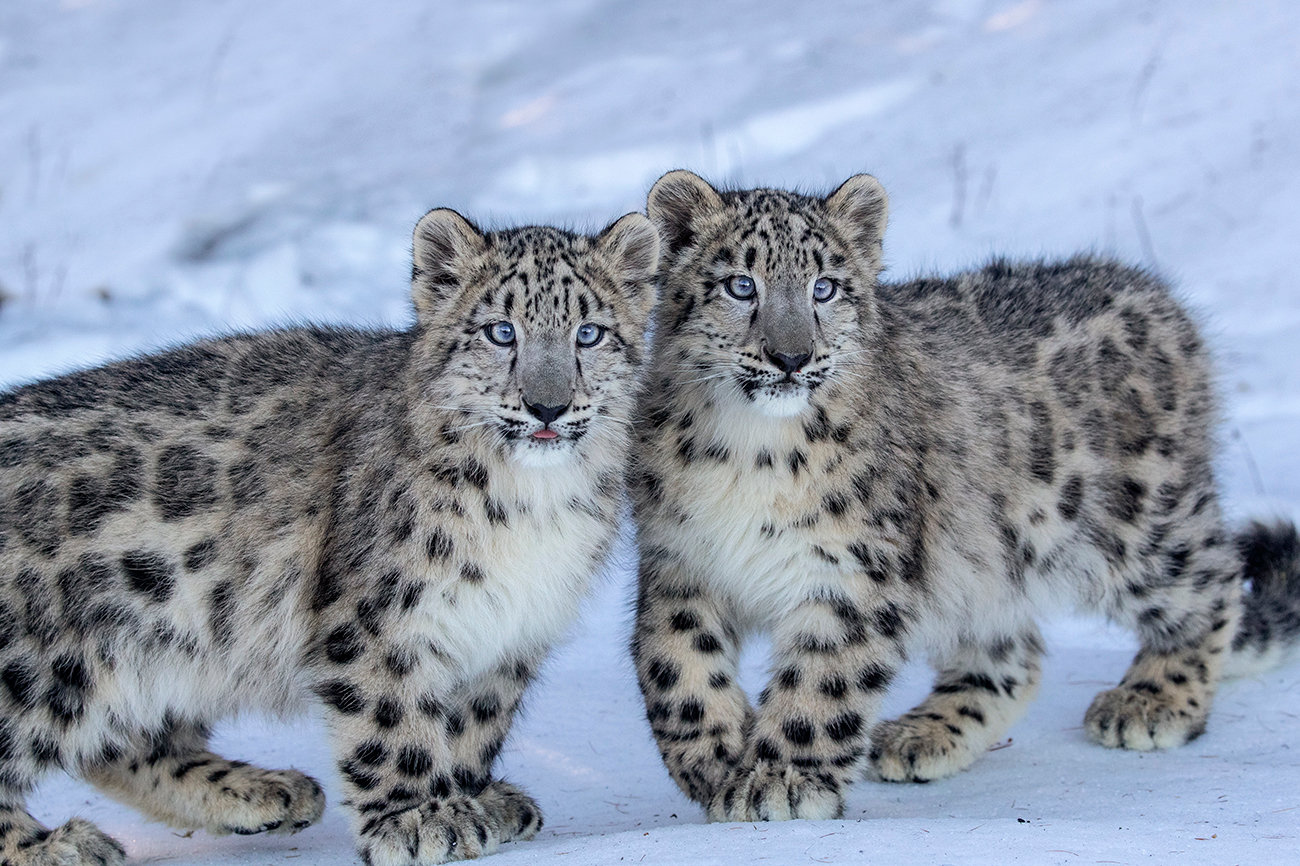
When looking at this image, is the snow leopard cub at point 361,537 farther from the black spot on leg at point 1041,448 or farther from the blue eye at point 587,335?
the black spot on leg at point 1041,448

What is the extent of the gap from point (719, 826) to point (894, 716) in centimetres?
226

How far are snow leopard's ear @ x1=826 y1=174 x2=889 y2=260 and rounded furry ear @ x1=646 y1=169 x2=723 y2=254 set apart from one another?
0.46 m

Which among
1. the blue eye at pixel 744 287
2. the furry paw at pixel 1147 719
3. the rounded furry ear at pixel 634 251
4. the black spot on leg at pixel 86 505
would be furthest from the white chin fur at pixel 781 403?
the furry paw at pixel 1147 719

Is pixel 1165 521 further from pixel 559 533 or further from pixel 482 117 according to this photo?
pixel 482 117

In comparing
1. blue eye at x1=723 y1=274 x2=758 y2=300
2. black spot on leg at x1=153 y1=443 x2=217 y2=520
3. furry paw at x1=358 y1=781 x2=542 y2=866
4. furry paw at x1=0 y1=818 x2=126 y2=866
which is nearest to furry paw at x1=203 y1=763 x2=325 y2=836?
furry paw at x1=0 y1=818 x2=126 y2=866

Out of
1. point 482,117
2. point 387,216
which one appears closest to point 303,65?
point 482,117

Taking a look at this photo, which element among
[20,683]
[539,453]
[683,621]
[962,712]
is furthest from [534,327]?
[962,712]

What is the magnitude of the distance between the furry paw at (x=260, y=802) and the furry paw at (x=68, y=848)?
1.55 ft

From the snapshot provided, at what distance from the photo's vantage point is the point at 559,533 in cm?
562

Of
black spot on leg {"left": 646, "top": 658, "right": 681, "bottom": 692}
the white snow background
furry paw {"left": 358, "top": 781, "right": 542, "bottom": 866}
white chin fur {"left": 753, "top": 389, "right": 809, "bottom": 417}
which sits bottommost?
furry paw {"left": 358, "top": 781, "right": 542, "bottom": 866}

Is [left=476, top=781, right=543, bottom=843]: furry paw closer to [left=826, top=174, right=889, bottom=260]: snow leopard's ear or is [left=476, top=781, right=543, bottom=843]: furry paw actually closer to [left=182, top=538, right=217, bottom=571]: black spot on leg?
[left=182, top=538, right=217, bottom=571]: black spot on leg

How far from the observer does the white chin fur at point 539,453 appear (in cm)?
539

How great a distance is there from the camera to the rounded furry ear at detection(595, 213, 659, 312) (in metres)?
5.91

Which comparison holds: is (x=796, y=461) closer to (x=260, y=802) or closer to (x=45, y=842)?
(x=260, y=802)
